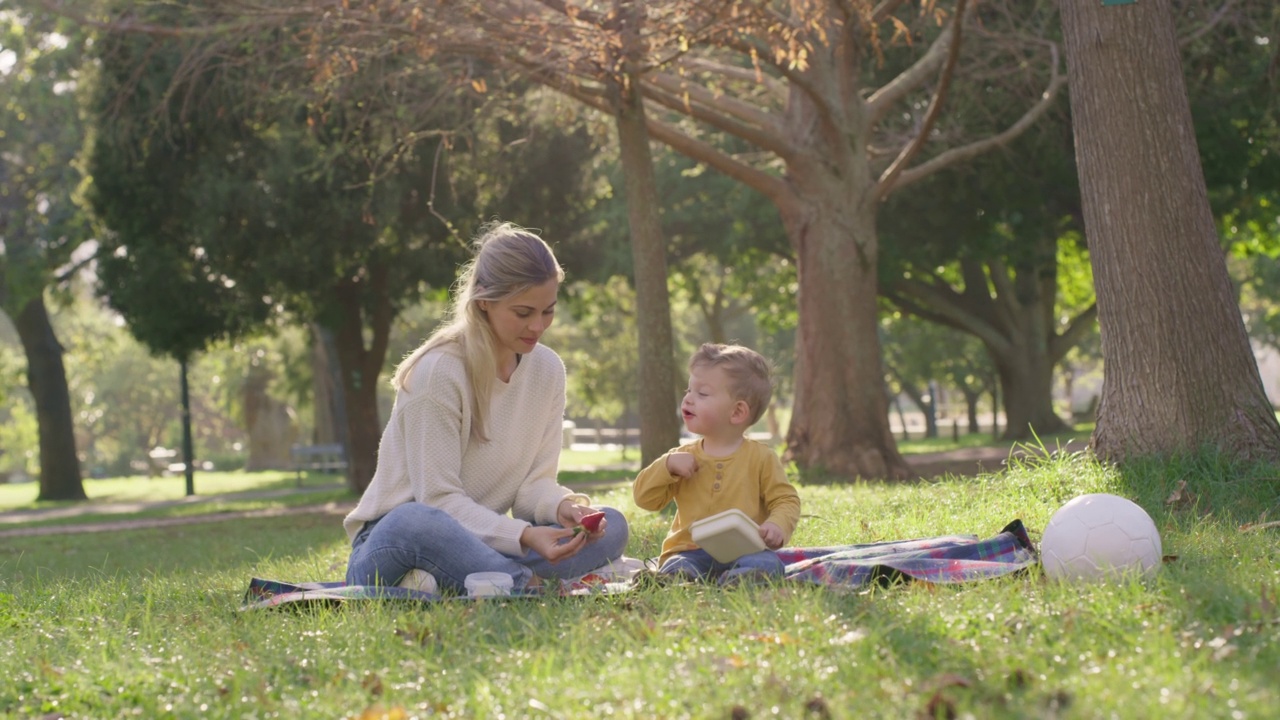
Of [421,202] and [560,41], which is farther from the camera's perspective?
[421,202]

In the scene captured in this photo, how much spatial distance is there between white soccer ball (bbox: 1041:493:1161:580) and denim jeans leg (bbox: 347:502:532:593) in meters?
2.05

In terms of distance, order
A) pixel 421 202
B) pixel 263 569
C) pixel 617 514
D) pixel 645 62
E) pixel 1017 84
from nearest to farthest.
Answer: pixel 617 514 → pixel 263 569 → pixel 645 62 → pixel 1017 84 → pixel 421 202

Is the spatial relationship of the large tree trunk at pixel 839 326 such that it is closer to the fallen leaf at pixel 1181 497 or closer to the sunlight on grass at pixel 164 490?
the fallen leaf at pixel 1181 497

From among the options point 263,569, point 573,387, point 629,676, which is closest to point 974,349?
point 573,387

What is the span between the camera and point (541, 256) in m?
5.26

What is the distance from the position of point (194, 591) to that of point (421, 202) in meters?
14.2

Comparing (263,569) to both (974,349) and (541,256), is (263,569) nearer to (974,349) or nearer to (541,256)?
(541,256)

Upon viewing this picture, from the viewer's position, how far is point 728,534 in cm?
489

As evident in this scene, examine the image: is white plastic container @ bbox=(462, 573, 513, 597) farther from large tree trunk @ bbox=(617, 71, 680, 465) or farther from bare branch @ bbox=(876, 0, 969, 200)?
bare branch @ bbox=(876, 0, 969, 200)

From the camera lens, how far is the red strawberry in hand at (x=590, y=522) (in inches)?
199

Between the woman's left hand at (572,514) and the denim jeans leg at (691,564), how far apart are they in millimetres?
308

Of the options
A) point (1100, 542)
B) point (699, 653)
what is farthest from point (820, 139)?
point (699, 653)

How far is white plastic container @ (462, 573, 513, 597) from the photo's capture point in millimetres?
4867

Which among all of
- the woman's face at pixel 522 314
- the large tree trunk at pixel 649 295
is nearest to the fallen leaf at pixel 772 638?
the woman's face at pixel 522 314
